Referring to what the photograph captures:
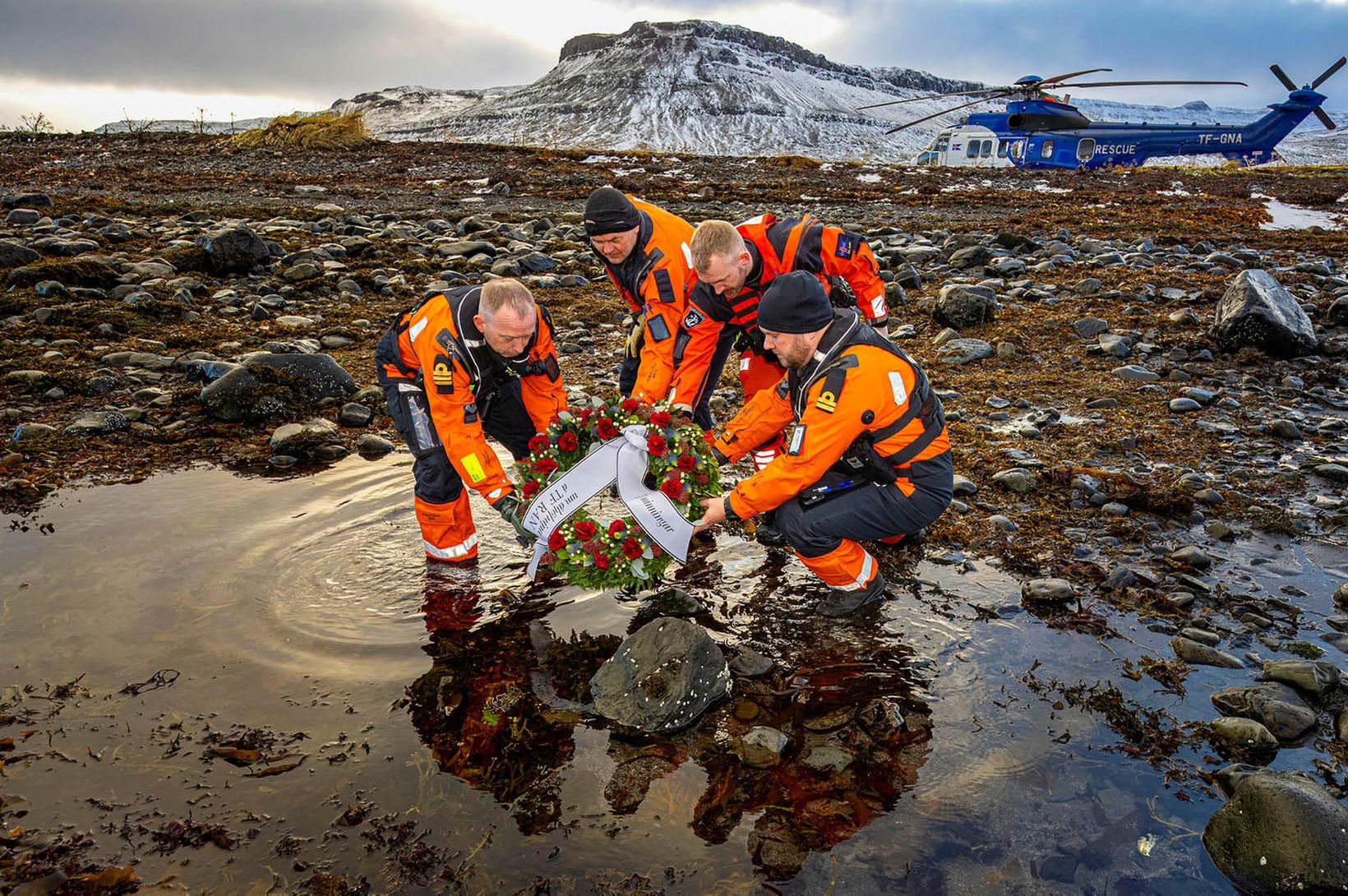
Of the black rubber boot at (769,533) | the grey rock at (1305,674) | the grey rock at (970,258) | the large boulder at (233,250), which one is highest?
the large boulder at (233,250)

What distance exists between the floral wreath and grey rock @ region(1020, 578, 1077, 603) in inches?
87.9

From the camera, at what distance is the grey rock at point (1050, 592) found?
525cm

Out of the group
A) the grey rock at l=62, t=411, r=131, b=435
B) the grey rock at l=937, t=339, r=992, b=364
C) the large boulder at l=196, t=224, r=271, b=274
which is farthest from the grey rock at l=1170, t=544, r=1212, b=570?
the large boulder at l=196, t=224, r=271, b=274

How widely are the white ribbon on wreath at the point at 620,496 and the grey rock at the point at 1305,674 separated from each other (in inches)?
133

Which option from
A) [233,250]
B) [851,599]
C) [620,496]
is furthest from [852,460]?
[233,250]

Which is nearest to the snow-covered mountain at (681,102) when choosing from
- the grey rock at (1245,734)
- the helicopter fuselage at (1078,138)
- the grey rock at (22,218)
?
the helicopter fuselage at (1078,138)

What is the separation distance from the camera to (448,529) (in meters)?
5.91

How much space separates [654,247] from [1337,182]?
33951 mm

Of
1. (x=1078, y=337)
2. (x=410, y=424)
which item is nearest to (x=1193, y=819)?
(x=410, y=424)

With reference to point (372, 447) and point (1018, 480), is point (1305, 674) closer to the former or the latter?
point (1018, 480)

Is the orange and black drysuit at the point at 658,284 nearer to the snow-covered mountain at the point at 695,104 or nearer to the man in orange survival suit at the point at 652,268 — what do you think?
the man in orange survival suit at the point at 652,268

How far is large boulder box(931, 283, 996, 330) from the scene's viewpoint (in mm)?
11078

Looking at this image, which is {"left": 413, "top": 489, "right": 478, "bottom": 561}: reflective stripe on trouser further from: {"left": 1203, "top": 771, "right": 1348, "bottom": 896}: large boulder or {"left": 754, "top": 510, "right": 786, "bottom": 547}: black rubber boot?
{"left": 1203, "top": 771, "right": 1348, "bottom": 896}: large boulder

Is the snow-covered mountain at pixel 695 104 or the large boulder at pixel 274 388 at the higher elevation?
the snow-covered mountain at pixel 695 104
